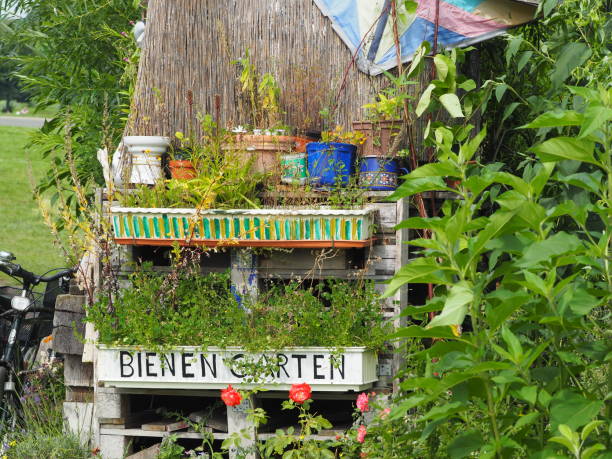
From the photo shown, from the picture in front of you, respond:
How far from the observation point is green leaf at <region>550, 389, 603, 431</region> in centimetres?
233

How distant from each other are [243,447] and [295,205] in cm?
135

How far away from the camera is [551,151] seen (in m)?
2.52

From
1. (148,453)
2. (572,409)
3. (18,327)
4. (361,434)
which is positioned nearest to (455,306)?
(572,409)

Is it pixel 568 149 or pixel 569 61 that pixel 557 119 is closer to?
pixel 568 149

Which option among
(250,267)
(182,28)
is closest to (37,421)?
(250,267)

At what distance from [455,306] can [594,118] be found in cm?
67

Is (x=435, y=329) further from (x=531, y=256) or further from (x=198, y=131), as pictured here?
(x=198, y=131)

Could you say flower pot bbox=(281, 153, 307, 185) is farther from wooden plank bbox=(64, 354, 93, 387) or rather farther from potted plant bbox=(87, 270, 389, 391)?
wooden plank bbox=(64, 354, 93, 387)

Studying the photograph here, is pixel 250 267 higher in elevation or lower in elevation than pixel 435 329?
higher

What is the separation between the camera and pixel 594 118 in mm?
2447

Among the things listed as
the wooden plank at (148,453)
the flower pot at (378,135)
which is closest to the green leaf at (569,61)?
the flower pot at (378,135)

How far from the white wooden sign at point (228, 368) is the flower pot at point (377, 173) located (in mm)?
939

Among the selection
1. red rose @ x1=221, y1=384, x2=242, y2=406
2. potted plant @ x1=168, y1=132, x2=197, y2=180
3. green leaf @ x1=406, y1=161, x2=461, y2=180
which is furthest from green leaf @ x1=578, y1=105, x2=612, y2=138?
potted plant @ x1=168, y1=132, x2=197, y2=180

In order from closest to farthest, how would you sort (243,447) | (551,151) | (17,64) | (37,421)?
1. (551,151)
2. (243,447)
3. (37,421)
4. (17,64)
